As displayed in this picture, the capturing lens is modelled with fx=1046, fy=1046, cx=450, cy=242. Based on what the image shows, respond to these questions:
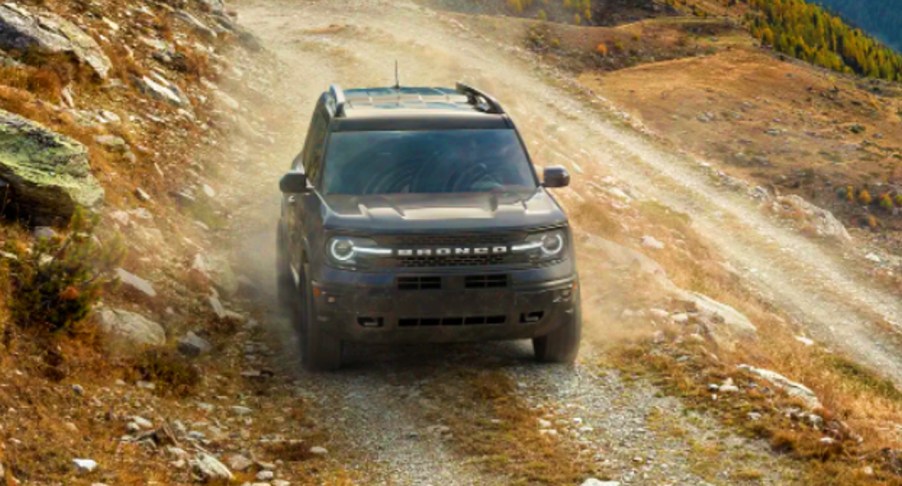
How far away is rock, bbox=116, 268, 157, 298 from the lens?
1030cm

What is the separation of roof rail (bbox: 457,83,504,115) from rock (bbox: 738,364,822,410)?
137 inches

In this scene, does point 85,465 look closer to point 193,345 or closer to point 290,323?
point 193,345

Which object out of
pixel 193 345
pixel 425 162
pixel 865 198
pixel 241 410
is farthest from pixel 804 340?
pixel 865 198

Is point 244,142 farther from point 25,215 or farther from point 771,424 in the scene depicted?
point 771,424

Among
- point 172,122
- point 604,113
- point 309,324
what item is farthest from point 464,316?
point 604,113

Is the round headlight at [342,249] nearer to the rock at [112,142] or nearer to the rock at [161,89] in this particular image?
the rock at [112,142]

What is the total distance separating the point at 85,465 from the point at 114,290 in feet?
10.9

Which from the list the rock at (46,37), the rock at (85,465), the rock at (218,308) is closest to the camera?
the rock at (85,465)

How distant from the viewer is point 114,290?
9891 mm

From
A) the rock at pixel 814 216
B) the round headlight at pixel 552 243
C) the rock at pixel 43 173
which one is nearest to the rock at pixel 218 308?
the rock at pixel 43 173

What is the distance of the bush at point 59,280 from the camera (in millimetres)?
8502

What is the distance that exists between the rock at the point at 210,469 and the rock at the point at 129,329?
203cm

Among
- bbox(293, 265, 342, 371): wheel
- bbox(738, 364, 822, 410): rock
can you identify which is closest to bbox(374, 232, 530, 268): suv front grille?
bbox(293, 265, 342, 371): wheel

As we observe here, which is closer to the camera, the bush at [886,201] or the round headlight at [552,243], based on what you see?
the round headlight at [552,243]
